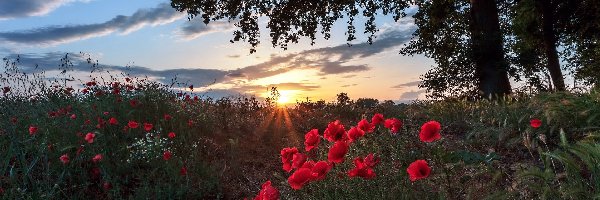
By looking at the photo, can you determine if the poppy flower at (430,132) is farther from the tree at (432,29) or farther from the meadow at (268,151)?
the tree at (432,29)

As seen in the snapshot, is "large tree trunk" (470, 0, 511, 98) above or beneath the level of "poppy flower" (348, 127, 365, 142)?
above

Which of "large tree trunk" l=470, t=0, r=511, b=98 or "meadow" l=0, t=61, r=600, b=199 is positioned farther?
"large tree trunk" l=470, t=0, r=511, b=98

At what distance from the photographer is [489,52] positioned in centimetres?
1605

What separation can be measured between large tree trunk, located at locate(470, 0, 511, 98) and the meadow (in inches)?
215

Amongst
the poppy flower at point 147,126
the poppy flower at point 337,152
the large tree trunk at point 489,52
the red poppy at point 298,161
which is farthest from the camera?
the large tree trunk at point 489,52

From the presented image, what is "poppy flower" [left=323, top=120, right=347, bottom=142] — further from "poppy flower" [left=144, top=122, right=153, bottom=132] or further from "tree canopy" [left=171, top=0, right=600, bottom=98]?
"tree canopy" [left=171, top=0, right=600, bottom=98]

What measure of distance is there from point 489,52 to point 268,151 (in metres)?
9.38

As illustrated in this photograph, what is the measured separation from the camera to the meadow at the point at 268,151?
425 centimetres

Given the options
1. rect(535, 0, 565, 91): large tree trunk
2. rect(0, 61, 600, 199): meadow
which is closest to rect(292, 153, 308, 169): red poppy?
rect(0, 61, 600, 199): meadow

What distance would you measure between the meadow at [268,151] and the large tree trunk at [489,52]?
5.46 metres

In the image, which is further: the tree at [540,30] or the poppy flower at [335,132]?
the tree at [540,30]

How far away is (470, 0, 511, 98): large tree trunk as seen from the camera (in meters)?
15.9

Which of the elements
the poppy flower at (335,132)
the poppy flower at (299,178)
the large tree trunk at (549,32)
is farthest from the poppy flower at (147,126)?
the large tree trunk at (549,32)

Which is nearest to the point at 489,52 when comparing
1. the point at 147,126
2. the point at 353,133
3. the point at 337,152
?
the point at 147,126
